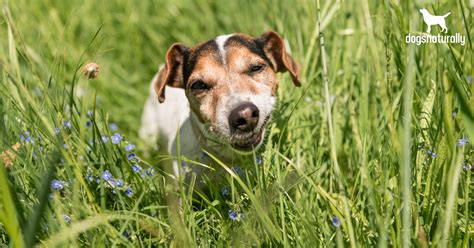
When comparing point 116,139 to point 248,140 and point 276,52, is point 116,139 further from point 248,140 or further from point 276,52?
point 276,52

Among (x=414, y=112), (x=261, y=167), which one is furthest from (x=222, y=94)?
(x=414, y=112)

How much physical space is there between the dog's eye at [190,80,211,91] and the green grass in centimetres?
41

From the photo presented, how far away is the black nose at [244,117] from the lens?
9.94 feet

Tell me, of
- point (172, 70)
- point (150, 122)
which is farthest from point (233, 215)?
point (150, 122)

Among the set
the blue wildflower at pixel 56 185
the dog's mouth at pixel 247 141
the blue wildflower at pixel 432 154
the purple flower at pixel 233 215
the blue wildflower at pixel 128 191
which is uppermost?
the dog's mouth at pixel 247 141

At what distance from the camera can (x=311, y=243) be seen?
7.60 feet

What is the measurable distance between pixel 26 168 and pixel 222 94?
103cm

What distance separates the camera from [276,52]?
144 inches

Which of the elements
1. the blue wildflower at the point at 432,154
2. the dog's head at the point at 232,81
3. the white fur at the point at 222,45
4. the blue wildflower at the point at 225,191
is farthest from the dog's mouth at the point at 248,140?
the blue wildflower at the point at 432,154

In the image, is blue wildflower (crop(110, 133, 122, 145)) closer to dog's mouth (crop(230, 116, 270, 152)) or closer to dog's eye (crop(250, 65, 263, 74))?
dog's mouth (crop(230, 116, 270, 152))

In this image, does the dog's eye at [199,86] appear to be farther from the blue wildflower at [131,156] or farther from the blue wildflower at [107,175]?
the blue wildflower at [107,175]

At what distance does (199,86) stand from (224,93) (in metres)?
0.22

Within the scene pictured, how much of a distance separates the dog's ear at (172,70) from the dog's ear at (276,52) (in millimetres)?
458

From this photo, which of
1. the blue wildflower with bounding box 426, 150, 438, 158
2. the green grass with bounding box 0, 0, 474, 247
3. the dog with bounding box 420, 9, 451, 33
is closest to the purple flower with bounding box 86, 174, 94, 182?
the green grass with bounding box 0, 0, 474, 247
